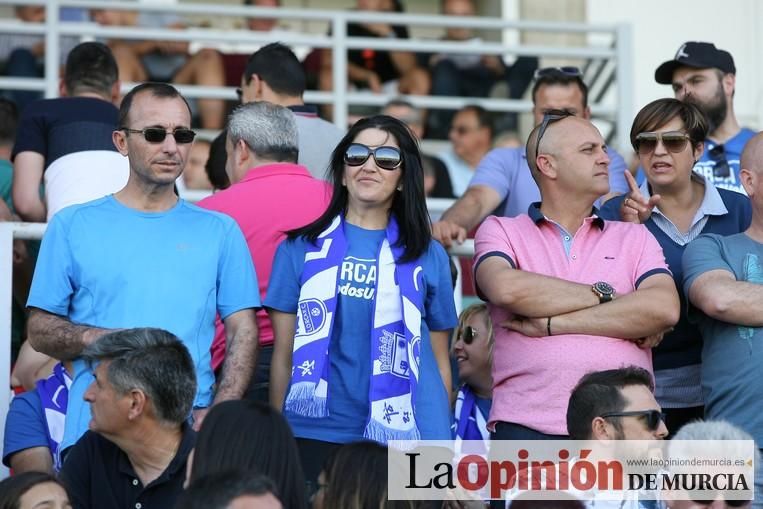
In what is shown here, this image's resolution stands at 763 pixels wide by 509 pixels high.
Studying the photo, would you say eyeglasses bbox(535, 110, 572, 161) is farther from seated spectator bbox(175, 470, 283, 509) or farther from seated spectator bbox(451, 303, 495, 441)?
seated spectator bbox(175, 470, 283, 509)

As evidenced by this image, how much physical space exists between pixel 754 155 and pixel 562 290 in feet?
3.70

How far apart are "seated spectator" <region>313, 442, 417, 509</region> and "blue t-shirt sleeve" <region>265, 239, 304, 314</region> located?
1.32 meters

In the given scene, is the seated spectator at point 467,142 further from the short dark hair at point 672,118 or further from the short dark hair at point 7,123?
the short dark hair at point 672,118

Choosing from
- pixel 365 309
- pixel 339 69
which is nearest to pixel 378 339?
pixel 365 309

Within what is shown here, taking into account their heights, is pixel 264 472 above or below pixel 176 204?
below

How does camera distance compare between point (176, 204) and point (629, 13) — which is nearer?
point (176, 204)

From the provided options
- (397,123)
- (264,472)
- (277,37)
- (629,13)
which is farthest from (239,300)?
(629,13)

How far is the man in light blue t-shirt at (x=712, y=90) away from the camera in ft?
28.1

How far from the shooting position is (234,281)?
6.46m

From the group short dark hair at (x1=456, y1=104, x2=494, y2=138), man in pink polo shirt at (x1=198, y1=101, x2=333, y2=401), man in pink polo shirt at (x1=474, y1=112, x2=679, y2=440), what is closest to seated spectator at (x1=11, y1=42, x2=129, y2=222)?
man in pink polo shirt at (x1=198, y1=101, x2=333, y2=401)

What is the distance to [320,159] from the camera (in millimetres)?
8164

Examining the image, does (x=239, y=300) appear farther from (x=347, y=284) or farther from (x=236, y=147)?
(x=236, y=147)

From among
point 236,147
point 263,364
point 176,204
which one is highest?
point 236,147

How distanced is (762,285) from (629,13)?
7.68 m
